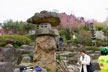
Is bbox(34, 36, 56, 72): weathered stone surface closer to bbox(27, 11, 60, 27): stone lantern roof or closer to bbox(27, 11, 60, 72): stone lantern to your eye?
bbox(27, 11, 60, 72): stone lantern

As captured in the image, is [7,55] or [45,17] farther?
[7,55]

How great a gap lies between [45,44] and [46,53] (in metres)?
0.42

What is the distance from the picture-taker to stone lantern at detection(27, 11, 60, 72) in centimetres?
669

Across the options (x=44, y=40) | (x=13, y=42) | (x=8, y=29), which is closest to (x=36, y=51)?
(x=44, y=40)

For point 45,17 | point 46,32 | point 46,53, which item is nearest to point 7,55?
point 46,53

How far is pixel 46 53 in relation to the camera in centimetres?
679

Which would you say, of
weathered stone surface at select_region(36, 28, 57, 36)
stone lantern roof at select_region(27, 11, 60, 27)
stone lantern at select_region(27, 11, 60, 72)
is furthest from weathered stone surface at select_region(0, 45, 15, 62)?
weathered stone surface at select_region(36, 28, 57, 36)

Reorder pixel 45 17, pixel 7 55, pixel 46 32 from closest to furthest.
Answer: pixel 46 32
pixel 45 17
pixel 7 55

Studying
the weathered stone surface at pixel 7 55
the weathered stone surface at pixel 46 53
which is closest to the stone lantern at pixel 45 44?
the weathered stone surface at pixel 46 53

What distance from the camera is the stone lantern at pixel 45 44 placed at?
6.69 m

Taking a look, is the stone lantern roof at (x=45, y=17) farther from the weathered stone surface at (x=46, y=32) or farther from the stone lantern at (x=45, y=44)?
the weathered stone surface at (x=46, y=32)

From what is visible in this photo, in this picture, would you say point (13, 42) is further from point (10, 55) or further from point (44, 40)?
point (44, 40)

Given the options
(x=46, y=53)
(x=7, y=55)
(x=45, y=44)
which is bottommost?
(x=7, y=55)

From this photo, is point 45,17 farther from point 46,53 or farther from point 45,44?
point 46,53
